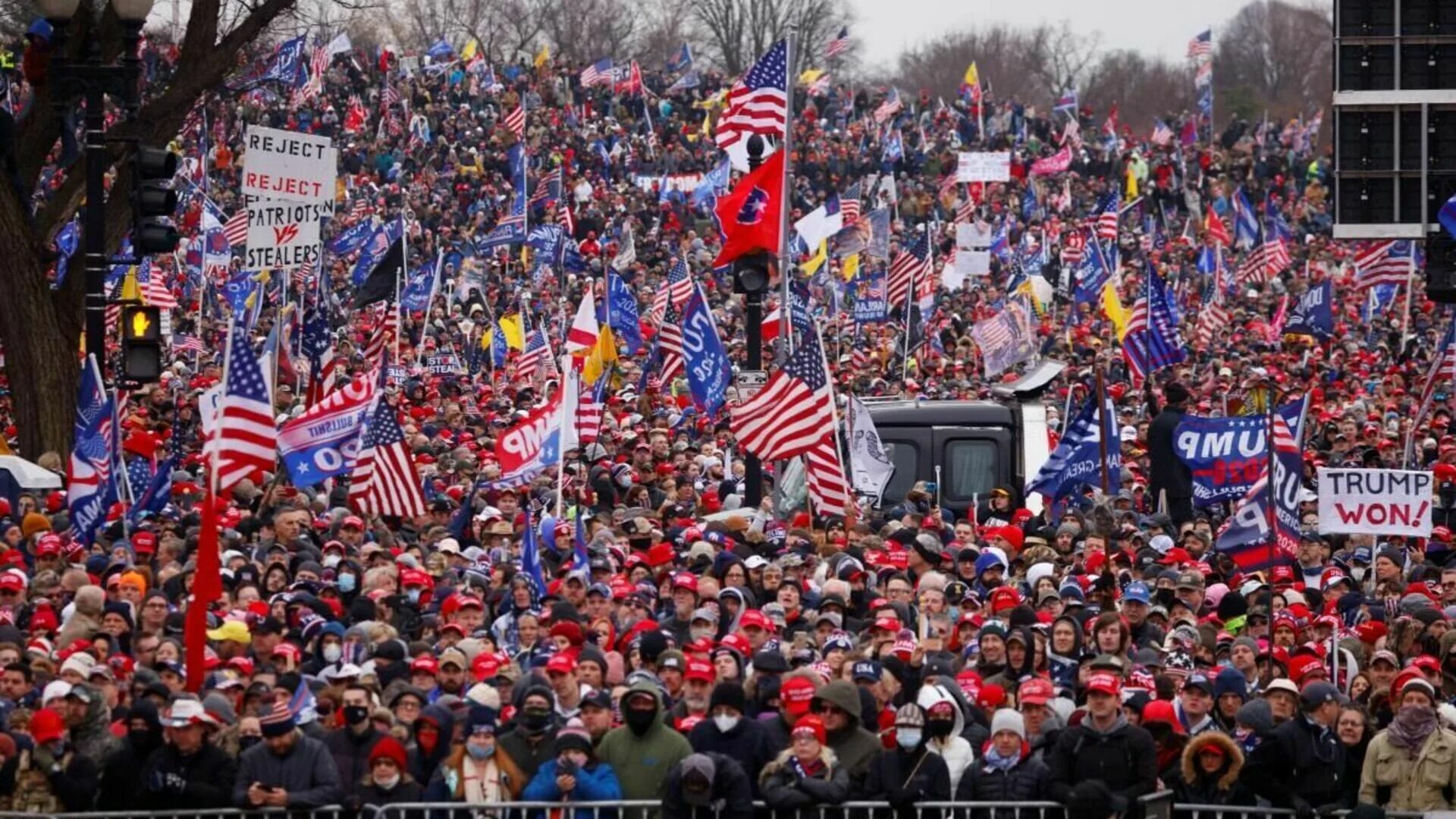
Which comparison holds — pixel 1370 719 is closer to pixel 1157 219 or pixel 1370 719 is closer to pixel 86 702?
pixel 86 702

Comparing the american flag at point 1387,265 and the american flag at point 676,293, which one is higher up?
the american flag at point 1387,265

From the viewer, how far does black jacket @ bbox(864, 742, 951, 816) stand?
13016 millimetres

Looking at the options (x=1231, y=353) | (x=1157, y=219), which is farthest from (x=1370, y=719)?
(x=1157, y=219)

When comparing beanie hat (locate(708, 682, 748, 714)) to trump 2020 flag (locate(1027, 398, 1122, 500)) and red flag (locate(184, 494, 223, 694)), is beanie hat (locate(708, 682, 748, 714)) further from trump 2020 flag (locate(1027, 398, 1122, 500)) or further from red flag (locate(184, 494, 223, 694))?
trump 2020 flag (locate(1027, 398, 1122, 500))

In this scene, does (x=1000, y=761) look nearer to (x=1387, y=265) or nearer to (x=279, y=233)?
(x=279, y=233)

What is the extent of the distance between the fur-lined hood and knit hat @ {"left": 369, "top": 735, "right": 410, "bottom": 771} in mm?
3457

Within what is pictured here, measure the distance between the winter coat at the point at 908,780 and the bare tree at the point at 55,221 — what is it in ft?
43.5

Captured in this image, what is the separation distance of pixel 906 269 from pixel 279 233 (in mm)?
14577

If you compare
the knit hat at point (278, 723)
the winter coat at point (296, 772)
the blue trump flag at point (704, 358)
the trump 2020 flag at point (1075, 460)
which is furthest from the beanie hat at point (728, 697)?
the blue trump flag at point (704, 358)

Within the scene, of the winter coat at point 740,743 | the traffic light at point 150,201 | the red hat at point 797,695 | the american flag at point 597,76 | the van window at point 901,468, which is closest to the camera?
the winter coat at point 740,743

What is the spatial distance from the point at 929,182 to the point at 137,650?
55.4 meters

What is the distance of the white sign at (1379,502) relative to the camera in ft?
62.7

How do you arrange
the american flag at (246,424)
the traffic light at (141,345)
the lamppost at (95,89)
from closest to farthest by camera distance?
the american flag at (246,424)
the traffic light at (141,345)
the lamppost at (95,89)

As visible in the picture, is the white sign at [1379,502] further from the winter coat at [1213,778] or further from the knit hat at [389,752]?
the knit hat at [389,752]
